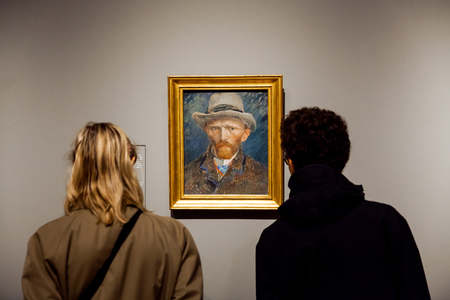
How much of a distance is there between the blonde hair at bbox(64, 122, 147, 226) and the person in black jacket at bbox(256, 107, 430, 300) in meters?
0.54

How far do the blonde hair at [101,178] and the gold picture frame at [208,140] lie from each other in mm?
613

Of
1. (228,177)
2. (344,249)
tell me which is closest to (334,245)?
(344,249)

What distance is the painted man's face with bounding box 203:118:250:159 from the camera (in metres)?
1.79

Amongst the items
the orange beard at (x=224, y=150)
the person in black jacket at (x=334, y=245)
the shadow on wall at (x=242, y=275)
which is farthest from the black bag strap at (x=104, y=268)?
the shadow on wall at (x=242, y=275)

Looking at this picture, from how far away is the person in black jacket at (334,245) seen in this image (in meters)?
1.01

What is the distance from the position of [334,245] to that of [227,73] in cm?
113

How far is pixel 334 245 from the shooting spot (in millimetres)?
1021

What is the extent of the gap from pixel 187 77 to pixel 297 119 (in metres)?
0.80

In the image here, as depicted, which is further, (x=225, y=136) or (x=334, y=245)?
(x=225, y=136)

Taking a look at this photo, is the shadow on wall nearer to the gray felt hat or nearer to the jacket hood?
the gray felt hat

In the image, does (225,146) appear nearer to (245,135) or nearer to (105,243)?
(245,135)

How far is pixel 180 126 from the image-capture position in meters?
1.79

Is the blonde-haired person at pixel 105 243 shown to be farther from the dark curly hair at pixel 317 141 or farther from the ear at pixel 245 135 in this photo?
the ear at pixel 245 135

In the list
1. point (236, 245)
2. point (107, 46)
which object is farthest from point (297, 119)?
point (107, 46)
